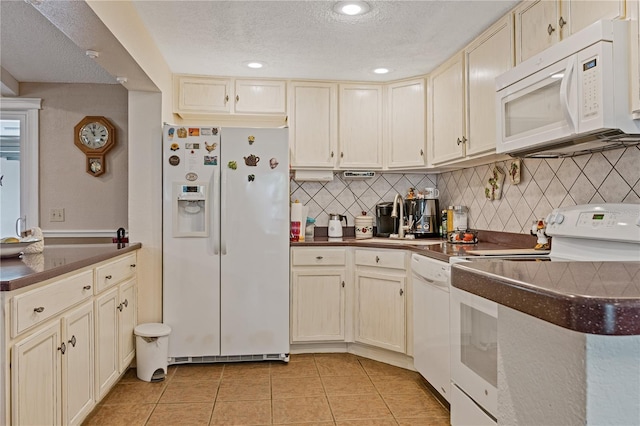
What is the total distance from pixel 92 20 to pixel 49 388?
5.16ft

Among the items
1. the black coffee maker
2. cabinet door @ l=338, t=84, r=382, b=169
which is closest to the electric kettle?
the black coffee maker

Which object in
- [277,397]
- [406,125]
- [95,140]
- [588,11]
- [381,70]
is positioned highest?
[381,70]

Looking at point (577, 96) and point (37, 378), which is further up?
point (577, 96)

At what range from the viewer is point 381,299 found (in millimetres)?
3316

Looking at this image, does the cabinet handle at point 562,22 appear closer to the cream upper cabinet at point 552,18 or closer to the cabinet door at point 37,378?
the cream upper cabinet at point 552,18

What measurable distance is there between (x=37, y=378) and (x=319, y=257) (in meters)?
2.05

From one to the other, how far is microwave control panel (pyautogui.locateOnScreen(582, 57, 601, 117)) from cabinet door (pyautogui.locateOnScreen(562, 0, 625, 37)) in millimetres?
196

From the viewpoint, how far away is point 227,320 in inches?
129

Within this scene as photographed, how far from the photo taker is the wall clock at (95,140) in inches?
145

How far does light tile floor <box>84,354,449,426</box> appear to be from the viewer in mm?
2439

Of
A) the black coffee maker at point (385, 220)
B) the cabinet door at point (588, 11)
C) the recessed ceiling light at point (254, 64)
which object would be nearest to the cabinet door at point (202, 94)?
the recessed ceiling light at point (254, 64)

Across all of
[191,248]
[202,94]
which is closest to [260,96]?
[202,94]

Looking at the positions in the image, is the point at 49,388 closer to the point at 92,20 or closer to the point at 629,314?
the point at 92,20

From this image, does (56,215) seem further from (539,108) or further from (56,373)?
(539,108)
